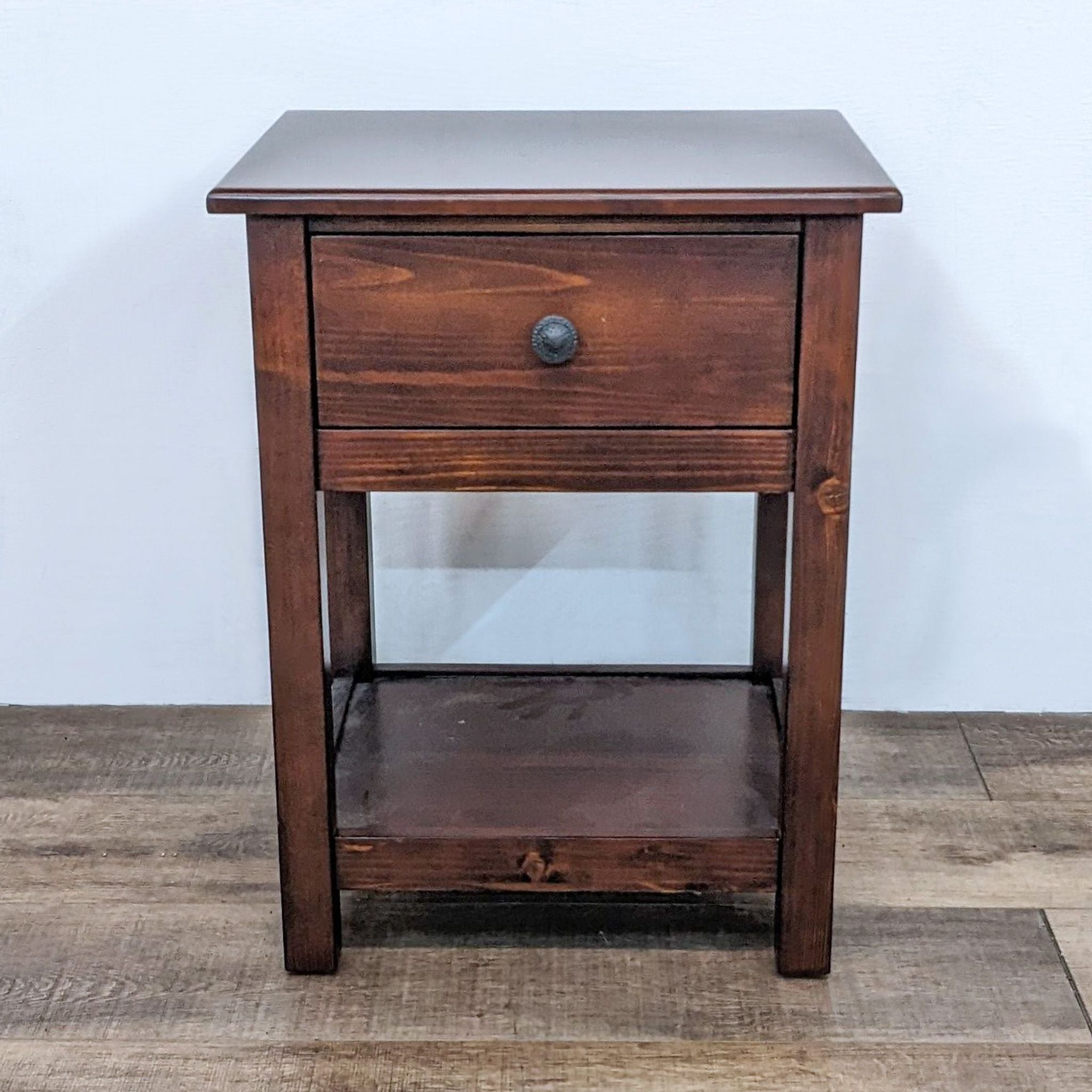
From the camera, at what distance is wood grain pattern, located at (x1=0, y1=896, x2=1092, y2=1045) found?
3.90 feet

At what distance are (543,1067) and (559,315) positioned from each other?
0.54m

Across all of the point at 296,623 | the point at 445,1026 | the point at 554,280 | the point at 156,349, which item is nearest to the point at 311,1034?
the point at 445,1026

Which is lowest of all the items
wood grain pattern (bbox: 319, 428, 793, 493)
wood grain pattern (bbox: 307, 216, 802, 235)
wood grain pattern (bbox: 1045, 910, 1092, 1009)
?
wood grain pattern (bbox: 1045, 910, 1092, 1009)

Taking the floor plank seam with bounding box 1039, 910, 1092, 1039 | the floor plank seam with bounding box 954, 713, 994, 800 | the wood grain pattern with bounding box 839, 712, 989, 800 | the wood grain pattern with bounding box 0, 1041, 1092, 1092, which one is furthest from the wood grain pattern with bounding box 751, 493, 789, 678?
the wood grain pattern with bounding box 0, 1041, 1092, 1092

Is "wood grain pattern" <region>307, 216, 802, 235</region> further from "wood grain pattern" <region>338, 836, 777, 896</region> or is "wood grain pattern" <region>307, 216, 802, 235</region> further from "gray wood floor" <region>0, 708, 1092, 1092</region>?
"gray wood floor" <region>0, 708, 1092, 1092</region>

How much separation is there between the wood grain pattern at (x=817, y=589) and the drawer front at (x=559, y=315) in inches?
0.8

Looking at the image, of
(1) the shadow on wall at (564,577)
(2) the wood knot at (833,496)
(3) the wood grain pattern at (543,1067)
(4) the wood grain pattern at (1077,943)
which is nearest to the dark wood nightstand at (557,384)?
(2) the wood knot at (833,496)

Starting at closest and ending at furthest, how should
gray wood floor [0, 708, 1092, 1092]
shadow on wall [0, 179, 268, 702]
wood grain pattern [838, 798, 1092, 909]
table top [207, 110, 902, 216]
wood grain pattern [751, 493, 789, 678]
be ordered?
table top [207, 110, 902, 216] → gray wood floor [0, 708, 1092, 1092] → wood grain pattern [838, 798, 1092, 909] → wood grain pattern [751, 493, 789, 678] → shadow on wall [0, 179, 268, 702]

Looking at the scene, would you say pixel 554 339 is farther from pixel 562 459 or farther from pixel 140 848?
pixel 140 848

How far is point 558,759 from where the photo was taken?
1.36m

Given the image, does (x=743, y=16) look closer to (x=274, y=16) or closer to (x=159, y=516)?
(x=274, y=16)

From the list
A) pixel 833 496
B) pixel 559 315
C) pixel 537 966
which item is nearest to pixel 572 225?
pixel 559 315

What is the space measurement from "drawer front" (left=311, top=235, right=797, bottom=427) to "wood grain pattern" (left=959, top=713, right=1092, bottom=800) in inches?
24.6

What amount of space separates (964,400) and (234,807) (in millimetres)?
834
